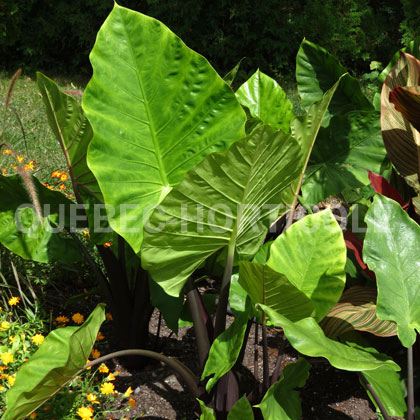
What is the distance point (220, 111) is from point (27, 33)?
646 cm

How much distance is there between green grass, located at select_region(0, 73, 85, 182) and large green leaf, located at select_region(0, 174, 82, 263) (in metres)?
0.79

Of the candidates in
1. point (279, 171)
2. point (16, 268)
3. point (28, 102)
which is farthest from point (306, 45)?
point (28, 102)

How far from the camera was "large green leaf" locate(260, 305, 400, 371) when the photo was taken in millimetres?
1117

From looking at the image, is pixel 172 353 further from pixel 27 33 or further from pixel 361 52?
pixel 27 33

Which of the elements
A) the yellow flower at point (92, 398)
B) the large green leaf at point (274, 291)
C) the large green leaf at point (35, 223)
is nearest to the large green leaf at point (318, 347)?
the large green leaf at point (274, 291)

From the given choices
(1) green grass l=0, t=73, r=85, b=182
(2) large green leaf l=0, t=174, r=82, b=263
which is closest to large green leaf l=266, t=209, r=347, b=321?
(2) large green leaf l=0, t=174, r=82, b=263

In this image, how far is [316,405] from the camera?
1.83 m

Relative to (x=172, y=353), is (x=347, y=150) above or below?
above

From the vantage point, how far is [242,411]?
135cm

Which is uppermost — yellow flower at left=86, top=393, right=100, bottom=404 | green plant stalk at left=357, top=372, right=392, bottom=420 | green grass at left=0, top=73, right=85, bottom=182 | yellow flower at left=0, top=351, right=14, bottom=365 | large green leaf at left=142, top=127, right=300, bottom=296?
large green leaf at left=142, top=127, right=300, bottom=296

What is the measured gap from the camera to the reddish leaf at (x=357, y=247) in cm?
168

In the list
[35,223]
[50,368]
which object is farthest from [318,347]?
[35,223]

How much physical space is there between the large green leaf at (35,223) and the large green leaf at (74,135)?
9 cm

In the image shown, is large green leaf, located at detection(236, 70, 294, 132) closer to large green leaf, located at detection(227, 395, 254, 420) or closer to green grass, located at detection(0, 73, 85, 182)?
large green leaf, located at detection(227, 395, 254, 420)
